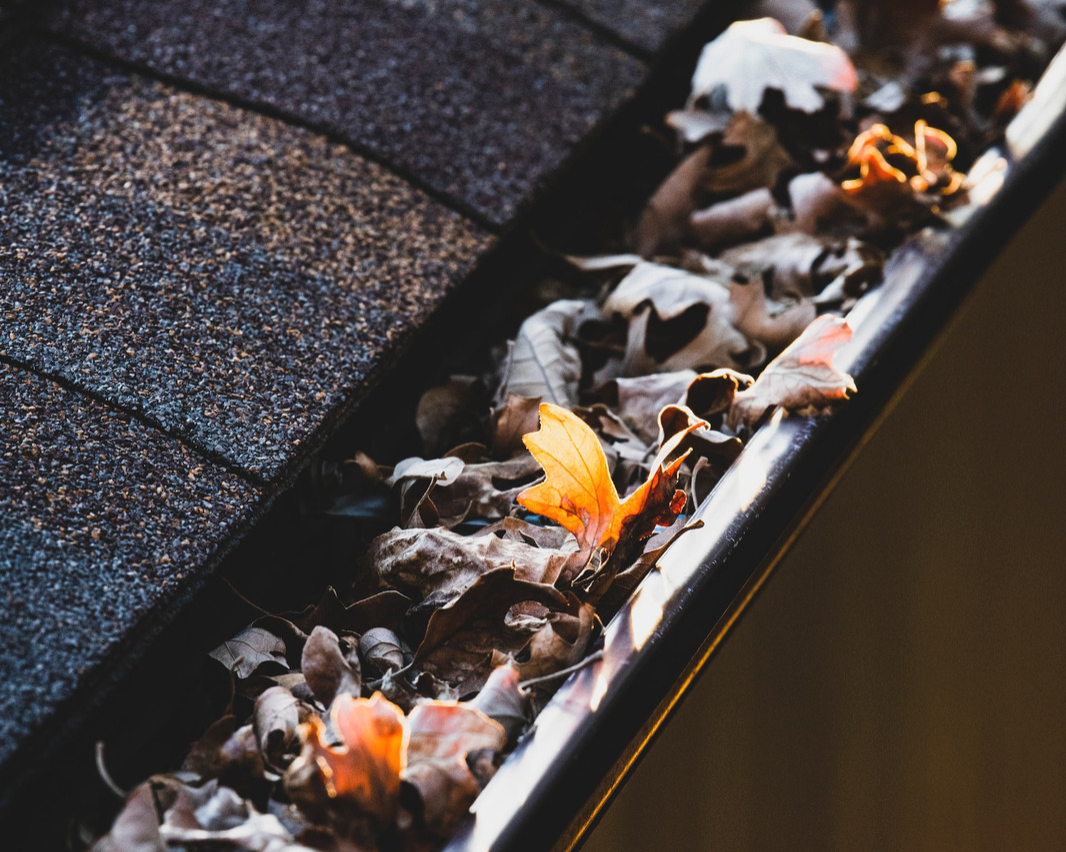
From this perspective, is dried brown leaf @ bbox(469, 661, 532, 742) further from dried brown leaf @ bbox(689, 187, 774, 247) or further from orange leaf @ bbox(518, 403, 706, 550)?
dried brown leaf @ bbox(689, 187, 774, 247)

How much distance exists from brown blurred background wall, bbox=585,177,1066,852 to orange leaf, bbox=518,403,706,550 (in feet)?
0.58

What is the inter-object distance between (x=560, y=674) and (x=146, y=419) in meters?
0.48

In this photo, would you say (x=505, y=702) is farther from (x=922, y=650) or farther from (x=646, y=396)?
(x=922, y=650)

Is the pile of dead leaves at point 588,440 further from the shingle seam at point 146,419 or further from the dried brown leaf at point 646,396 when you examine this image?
the shingle seam at point 146,419

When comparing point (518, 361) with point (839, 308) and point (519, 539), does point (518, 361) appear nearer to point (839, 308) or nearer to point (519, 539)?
point (519, 539)

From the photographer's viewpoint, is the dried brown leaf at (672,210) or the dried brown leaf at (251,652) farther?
the dried brown leaf at (672,210)

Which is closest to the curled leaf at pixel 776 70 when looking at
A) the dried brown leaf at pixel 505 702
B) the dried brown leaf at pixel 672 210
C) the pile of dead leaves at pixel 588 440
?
the pile of dead leaves at pixel 588 440

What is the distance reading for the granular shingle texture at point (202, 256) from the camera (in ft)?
3.18

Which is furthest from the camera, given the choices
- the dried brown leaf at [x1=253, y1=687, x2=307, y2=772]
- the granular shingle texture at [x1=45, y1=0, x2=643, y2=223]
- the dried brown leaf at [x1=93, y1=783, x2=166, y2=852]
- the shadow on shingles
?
the granular shingle texture at [x1=45, y1=0, x2=643, y2=223]

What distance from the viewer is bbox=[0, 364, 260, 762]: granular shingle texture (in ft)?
2.52

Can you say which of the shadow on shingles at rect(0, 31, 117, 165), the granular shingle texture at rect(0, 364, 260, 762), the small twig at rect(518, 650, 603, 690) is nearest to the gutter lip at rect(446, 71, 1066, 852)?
the small twig at rect(518, 650, 603, 690)

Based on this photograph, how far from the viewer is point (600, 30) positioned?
1563 mm

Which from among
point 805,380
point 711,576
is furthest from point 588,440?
point 805,380

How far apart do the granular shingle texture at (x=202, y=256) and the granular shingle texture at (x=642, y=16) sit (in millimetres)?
558
